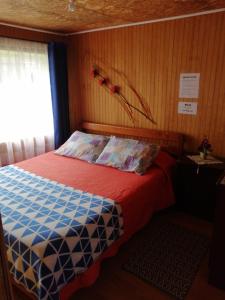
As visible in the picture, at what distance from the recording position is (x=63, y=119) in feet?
12.1

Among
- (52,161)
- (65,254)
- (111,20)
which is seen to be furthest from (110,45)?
(65,254)

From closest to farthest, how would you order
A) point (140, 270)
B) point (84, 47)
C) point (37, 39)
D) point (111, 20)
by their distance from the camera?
point (140, 270) < point (111, 20) < point (37, 39) < point (84, 47)

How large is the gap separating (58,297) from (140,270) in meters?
0.80

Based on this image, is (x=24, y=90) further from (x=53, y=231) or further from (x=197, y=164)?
(x=197, y=164)

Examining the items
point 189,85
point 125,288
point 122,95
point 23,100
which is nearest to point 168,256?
point 125,288

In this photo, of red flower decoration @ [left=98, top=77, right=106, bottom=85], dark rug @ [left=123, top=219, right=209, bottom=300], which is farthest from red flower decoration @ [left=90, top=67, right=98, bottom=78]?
dark rug @ [left=123, top=219, right=209, bottom=300]

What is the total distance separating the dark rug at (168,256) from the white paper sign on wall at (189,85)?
59.1 inches

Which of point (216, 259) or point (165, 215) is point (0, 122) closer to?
point (165, 215)

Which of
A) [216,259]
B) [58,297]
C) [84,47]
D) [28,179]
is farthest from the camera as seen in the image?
[84,47]

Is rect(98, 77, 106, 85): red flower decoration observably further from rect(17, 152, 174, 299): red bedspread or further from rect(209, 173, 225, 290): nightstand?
rect(209, 173, 225, 290): nightstand

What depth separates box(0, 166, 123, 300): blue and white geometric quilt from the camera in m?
1.47

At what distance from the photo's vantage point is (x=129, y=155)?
2787 millimetres

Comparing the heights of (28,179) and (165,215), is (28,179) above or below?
above

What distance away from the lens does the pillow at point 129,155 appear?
268 centimetres
